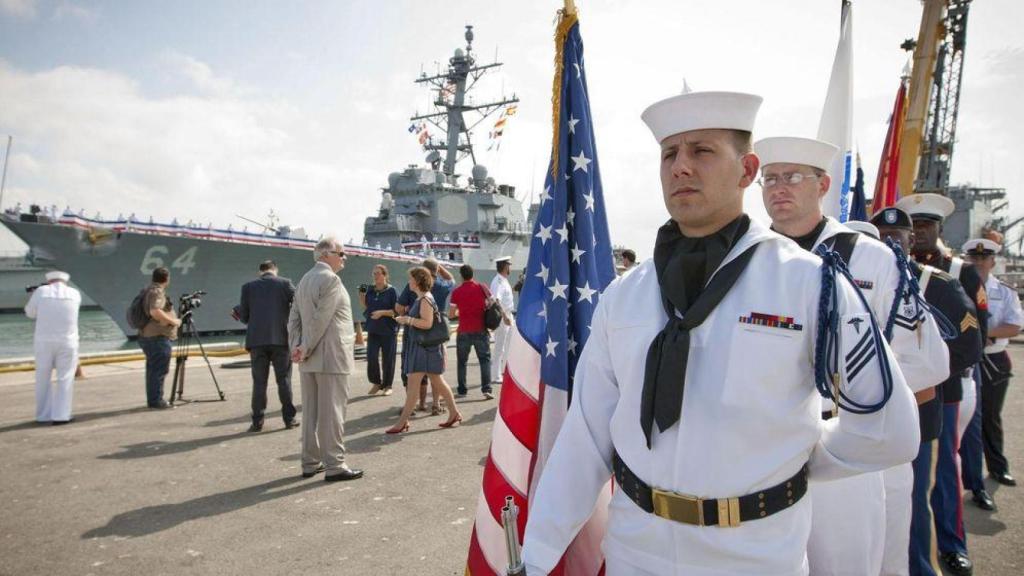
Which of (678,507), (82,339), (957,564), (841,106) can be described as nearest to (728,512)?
(678,507)

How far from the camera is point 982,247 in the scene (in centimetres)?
470

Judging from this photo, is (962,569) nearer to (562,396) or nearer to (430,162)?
(562,396)

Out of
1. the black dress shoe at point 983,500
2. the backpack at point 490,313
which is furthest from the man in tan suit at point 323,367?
the black dress shoe at point 983,500

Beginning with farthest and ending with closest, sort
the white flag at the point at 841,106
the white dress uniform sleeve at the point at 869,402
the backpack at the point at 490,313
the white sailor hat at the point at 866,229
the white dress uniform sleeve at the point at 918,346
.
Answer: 1. the backpack at the point at 490,313
2. the white flag at the point at 841,106
3. the white sailor hat at the point at 866,229
4. the white dress uniform sleeve at the point at 918,346
5. the white dress uniform sleeve at the point at 869,402

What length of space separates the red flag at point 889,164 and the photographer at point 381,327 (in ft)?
20.4

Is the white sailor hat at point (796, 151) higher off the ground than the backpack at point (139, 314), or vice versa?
the white sailor hat at point (796, 151)

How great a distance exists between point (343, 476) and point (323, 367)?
908 millimetres

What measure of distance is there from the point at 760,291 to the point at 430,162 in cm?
3403

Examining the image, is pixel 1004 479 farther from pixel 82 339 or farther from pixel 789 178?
pixel 82 339

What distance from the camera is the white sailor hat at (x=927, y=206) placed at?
10.5 feet

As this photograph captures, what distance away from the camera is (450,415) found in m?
6.27

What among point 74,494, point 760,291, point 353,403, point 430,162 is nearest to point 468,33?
point 430,162

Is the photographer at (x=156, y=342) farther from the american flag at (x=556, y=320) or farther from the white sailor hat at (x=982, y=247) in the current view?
the white sailor hat at (x=982, y=247)

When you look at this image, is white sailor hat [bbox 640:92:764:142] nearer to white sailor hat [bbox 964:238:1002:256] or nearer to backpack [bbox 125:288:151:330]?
white sailor hat [bbox 964:238:1002:256]
